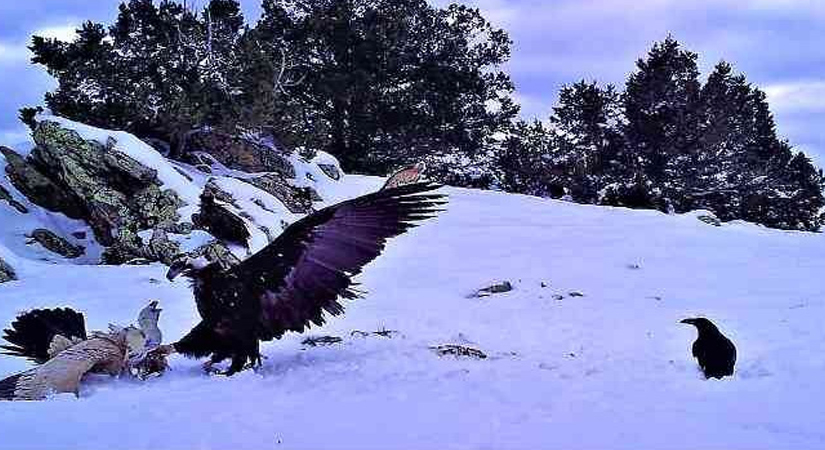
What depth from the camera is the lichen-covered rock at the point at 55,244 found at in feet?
40.1

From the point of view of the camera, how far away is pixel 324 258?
14.5ft

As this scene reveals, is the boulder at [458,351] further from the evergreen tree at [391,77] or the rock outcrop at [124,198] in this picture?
the evergreen tree at [391,77]

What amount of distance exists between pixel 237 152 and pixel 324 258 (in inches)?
532

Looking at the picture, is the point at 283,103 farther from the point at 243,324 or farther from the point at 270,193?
the point at 243,324

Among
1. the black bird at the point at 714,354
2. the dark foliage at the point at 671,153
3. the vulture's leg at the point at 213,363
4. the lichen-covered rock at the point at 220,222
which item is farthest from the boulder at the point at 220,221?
the dark foliage at the point at 671,153

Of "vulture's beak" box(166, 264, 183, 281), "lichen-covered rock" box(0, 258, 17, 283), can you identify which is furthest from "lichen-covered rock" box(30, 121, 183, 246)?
"vulture's beak" box(166, 264, 183, 281)

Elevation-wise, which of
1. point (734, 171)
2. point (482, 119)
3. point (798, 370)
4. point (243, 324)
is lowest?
point (798, 370)

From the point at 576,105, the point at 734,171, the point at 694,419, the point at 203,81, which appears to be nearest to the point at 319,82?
the point at 203,81

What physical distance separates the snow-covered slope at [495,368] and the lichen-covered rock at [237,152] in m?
6.32

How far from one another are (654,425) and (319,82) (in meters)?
24.1

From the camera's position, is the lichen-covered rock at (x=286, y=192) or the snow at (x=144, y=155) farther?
the lichen-covered rock at (x=286, y=192)

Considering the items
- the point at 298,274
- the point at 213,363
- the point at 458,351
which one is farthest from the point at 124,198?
the point at 458,351

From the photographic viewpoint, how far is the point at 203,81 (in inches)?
660

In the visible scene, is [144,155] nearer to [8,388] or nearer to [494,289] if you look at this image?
[494,289]
